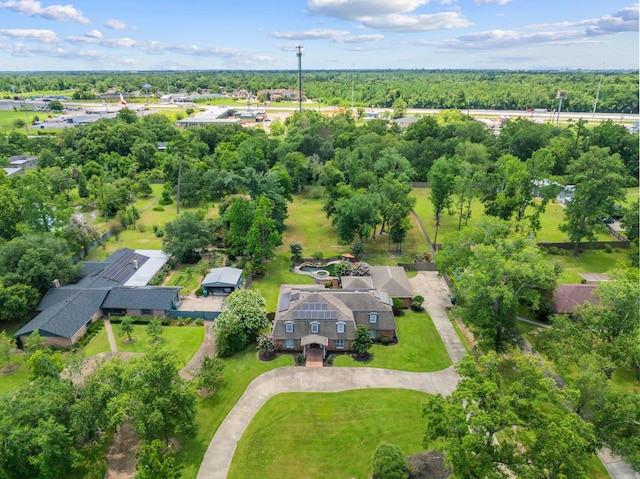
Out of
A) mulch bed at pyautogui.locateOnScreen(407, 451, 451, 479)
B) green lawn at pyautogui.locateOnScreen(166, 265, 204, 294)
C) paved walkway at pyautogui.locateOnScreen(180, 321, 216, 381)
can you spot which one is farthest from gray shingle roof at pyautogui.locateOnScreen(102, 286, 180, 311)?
mulch bed at pyautogui.locateOnScreen(407, 451, 451, 479)

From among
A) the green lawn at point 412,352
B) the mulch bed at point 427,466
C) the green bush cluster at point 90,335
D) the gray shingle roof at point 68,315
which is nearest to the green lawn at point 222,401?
the green lawn at point 412,352

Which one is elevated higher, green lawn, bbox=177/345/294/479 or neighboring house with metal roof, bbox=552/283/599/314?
neighboring house with metal roof, bbox=552/283/599/314

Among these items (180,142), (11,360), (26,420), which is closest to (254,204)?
(11,360)

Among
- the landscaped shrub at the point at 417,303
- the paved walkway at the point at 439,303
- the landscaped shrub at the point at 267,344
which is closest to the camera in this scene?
the landscaped shrub at the point at 267,344

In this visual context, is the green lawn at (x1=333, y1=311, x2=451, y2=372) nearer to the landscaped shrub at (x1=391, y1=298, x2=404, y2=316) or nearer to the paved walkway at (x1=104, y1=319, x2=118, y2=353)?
the landscaped shrub at (x1=391, y1=298, x2=404, y2=316)

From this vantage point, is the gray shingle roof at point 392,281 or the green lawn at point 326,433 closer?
the green lawn at point 326,433

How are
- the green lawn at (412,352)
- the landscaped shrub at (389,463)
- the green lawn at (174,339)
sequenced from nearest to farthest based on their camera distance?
the landscaped shrub at (389,463) < the green lawn at (412,352) < the green lawn at (174,339)

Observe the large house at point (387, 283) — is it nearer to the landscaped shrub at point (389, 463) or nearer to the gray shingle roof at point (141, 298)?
the gray shingle roof at point (141, 298)
